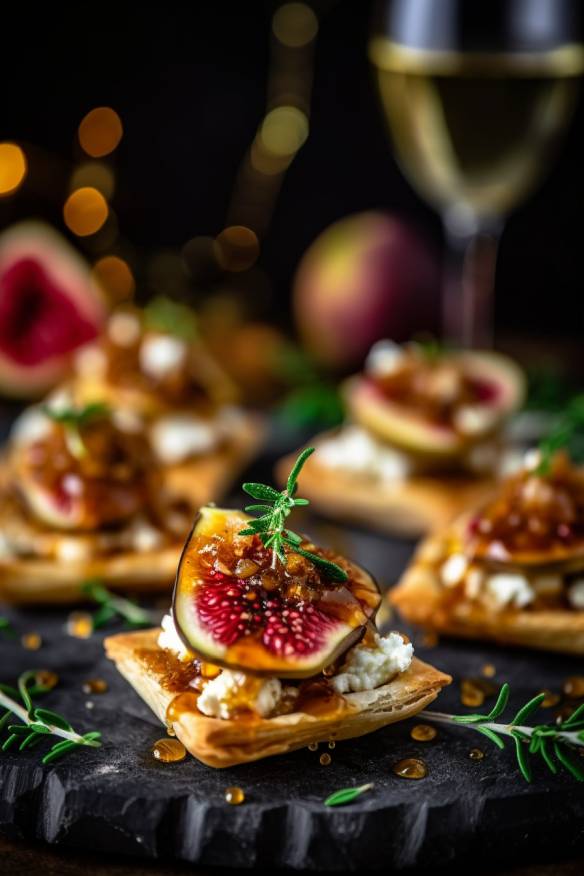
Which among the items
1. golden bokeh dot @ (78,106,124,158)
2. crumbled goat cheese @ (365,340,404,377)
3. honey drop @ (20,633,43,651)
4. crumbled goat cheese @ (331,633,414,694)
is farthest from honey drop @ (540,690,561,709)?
golden bokeh dot @ (78,106,124,158)

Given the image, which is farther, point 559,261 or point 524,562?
point 559,261

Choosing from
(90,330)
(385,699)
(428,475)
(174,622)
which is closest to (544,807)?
(385,699)

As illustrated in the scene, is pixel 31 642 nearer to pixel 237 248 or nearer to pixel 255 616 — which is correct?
pixel 255 616

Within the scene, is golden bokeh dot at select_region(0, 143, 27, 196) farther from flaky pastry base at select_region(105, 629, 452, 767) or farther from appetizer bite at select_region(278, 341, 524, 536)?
flaky pastry base at select_region(105, 629, 452, 767)

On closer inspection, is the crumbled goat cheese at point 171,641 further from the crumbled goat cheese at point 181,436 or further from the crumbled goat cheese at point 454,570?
the crumbled goat cheese at point 181,436

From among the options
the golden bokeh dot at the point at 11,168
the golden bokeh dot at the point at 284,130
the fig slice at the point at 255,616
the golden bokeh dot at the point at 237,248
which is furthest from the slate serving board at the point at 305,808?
the golden bokeh dot at the point at 284,130

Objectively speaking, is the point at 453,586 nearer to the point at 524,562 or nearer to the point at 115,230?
the point at 524,562

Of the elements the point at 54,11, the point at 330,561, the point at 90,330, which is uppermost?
the point at 54,11
